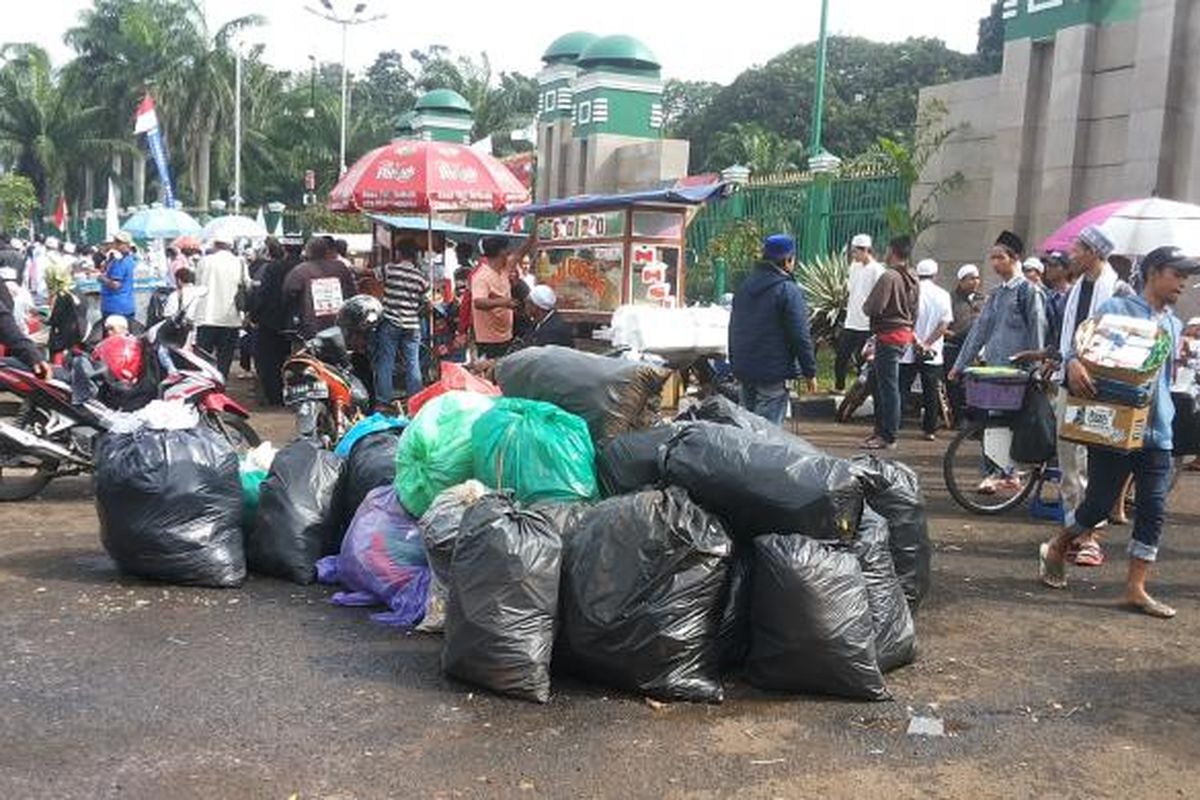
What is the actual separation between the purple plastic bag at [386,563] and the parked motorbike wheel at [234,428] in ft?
8.51

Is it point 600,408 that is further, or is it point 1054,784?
point 600,408

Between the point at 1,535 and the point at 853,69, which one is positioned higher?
the point at 853,69

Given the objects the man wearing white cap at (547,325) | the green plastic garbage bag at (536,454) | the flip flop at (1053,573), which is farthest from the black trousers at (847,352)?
the green plastic garbage bag at (536,454)

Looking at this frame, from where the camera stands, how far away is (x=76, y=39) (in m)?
50.5

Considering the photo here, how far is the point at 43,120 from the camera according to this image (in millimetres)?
52281

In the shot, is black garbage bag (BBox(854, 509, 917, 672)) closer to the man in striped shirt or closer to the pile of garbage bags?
the pile of garbage bags

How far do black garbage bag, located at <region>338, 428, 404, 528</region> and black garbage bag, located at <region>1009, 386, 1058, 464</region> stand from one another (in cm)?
352

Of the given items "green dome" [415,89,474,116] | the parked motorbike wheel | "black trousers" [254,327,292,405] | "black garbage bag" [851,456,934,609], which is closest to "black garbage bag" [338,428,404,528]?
"black garbage bag" [851,456,934,609]

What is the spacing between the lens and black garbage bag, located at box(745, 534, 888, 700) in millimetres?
4086

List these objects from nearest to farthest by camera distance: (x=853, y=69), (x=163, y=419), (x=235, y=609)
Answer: (x=235, y=609) < (x=163, y=419) < (x=853, y=69)

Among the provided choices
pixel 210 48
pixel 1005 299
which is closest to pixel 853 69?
pixel 210 48

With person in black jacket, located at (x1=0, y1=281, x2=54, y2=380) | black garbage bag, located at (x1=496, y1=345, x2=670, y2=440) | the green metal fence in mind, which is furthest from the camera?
the green metal fence

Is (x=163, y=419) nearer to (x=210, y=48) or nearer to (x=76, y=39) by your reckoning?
(x=210, y=48)

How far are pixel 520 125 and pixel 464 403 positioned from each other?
143ft
